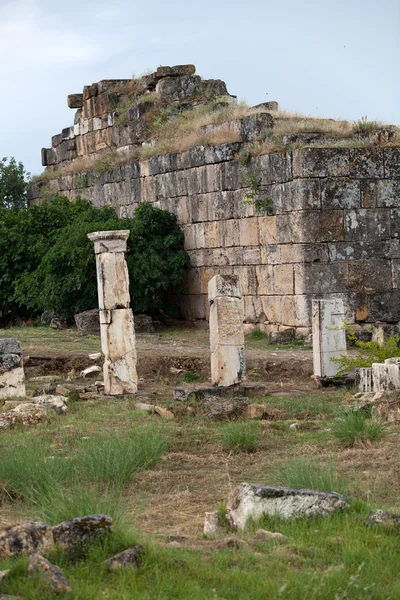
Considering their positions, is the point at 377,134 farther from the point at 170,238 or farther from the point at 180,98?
the point at 180,98

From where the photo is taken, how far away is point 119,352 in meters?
13.3

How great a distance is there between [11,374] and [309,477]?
6.13 m

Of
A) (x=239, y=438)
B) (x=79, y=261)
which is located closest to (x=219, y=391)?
(x=239, y=438)

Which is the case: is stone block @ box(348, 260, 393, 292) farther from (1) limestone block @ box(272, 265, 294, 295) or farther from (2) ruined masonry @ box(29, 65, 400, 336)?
(1) limestone block @ box(272, 265, 294, 295)

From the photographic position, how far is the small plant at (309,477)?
7.63m

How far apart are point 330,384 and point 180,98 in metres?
11.3

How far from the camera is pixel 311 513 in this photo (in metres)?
6.82

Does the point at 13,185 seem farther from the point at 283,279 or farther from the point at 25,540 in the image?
the point at 25,540

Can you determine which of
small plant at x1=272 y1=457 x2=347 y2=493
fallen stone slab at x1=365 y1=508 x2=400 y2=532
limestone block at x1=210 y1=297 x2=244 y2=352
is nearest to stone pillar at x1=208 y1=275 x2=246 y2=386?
limestone block at x1=210 y1=297 x2=244 y2=352

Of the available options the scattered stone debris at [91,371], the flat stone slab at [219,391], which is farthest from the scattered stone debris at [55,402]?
the scattered stone debris at [91,371]

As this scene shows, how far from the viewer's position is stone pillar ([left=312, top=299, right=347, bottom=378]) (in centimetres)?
1399

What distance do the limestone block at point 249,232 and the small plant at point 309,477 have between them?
10.8 metres

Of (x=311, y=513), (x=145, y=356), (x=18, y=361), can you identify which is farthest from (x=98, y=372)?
(x=311, y=513)

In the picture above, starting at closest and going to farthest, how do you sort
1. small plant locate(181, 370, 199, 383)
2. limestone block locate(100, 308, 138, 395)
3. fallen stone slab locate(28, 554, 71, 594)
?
1. fallen stone slab locate(28, 554, 71, 594)
2. limestone block locate(100, 308, 138, 395)
3. small plant locate(181, 370, 199, 383)
